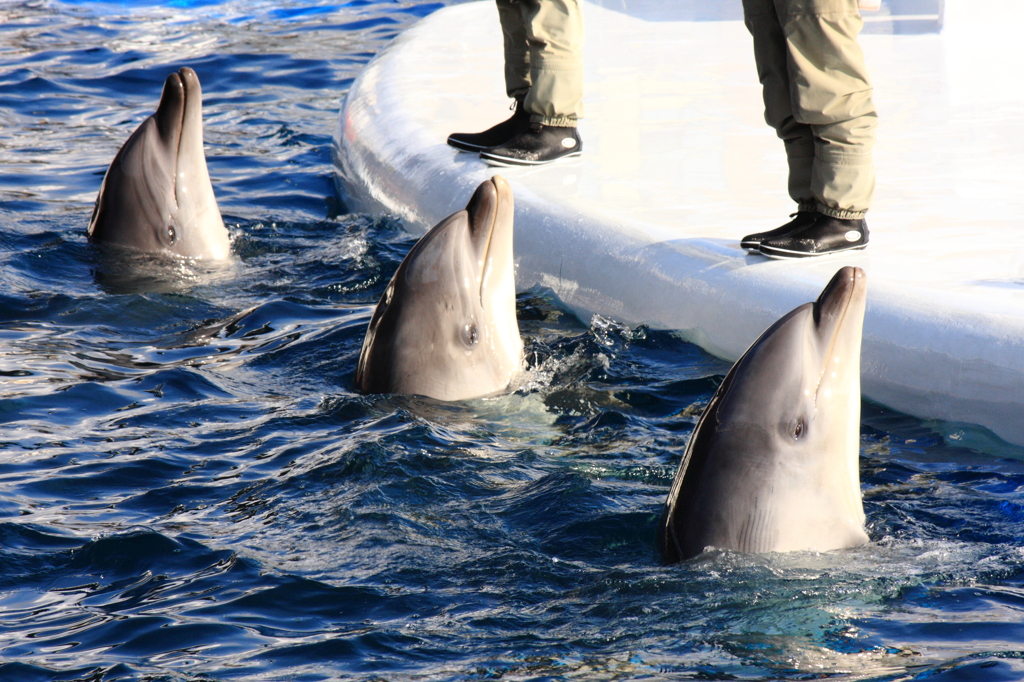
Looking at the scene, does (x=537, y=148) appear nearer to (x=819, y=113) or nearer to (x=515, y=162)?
(x=515, y=162)

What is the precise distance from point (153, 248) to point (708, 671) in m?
4.29

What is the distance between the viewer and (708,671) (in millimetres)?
2752

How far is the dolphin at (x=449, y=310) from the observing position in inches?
167

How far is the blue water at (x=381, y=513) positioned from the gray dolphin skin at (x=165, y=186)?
187 mm

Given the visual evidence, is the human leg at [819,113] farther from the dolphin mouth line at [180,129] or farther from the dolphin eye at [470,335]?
the dolphin mouth line at [180,129]

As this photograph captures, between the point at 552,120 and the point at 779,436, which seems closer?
the point at 779,436

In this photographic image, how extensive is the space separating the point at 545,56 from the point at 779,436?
3394 millimetres

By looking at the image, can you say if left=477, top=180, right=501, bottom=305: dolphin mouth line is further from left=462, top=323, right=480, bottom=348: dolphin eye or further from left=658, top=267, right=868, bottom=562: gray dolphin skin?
left=658, top=267, right=868, bottom=562: gray dolphin skin

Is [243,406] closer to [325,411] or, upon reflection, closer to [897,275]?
[325,411]

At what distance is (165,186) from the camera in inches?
238

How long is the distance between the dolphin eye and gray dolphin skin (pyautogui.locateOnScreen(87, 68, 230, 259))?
2434 millimetres

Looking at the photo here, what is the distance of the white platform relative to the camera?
13.8 feet

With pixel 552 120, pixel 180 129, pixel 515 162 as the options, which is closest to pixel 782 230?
pixel 552 120

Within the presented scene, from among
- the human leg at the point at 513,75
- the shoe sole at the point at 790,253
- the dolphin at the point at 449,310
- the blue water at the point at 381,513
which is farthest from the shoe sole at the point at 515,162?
the dolphin at the point at 449,310
